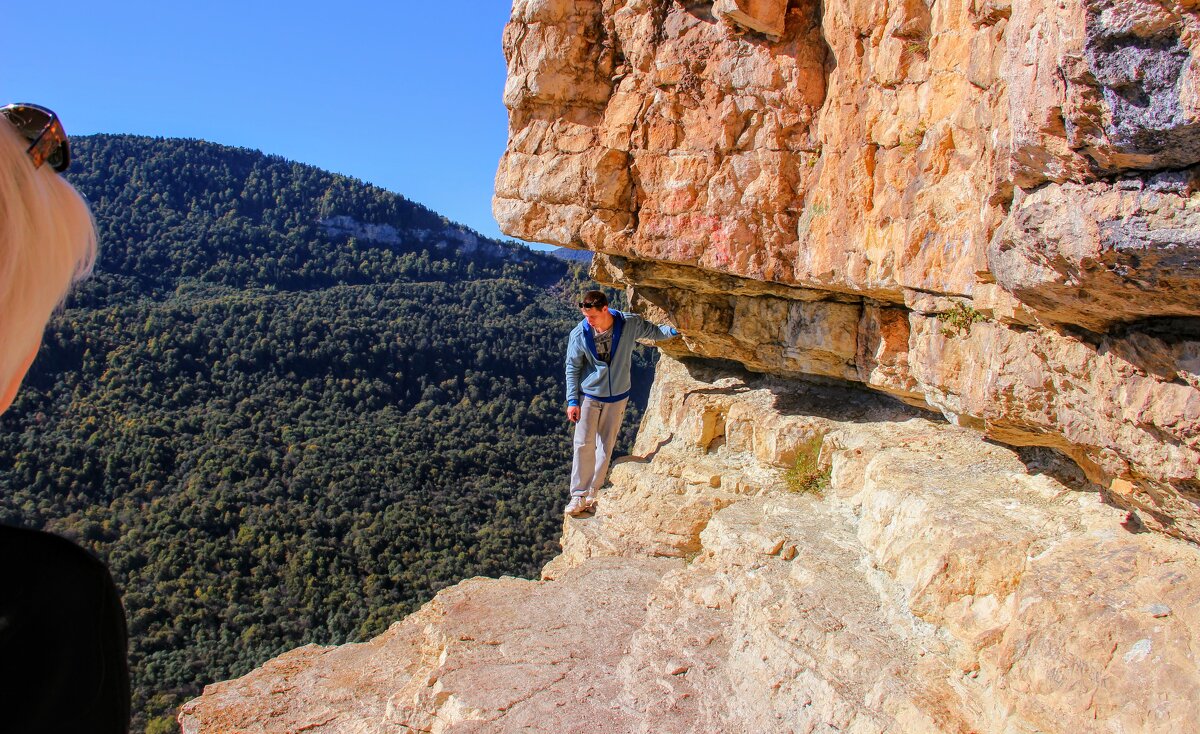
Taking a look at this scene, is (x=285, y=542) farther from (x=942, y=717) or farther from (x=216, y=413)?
(x=942, y=717)

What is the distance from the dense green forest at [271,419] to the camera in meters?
20.3

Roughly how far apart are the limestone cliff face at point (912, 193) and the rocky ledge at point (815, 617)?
415mm

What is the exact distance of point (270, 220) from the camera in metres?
59.3

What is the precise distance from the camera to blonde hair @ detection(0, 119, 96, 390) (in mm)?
945

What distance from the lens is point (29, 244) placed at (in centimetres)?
97

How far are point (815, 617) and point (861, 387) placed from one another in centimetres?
327

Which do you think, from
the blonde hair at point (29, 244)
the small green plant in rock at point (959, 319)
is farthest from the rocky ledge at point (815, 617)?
the blonde hair at point (29, 244)

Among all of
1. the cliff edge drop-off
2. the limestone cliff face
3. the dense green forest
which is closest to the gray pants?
the cliff edge drop-off

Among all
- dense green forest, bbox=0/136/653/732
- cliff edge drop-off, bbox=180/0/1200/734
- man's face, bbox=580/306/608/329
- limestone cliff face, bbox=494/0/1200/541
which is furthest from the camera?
dense green forest, bbox=0/136/653/732

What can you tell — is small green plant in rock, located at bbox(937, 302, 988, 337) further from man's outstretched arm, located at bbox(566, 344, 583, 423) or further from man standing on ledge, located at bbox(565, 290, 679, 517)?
man's outstretched arm, located at bbox(566, 344, 583, 423)

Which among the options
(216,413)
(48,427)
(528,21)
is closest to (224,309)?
(216,413)

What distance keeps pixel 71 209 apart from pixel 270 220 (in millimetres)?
64111

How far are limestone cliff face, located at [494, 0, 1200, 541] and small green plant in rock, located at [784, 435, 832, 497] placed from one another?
2.20 ft

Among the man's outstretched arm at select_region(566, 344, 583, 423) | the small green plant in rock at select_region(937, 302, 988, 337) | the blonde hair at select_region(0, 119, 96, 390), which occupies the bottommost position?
the man's outstretched arm at select_region(566, 344, 583, 423)
